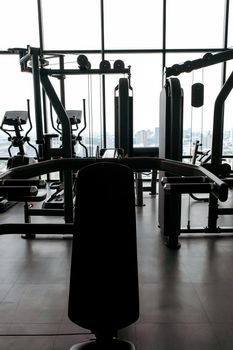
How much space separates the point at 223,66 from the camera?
18.7 ft

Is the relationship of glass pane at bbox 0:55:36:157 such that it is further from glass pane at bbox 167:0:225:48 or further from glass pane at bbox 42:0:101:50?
glass pane at bbox 167:0:225:48

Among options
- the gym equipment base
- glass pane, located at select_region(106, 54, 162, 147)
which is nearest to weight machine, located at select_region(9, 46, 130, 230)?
glass pane, located at select_region(106, 54, 162, 147)

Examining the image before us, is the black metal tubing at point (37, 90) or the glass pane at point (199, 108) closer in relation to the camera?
the black metal tubing at point (37, 90)

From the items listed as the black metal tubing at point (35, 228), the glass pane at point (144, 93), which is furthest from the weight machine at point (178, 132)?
the glass pane at point (144, 93)

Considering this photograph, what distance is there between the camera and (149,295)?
227 cm

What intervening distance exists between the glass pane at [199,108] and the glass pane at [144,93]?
400mm

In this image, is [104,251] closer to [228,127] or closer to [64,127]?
[64,127]

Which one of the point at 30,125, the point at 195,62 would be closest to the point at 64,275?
the point at 195,62

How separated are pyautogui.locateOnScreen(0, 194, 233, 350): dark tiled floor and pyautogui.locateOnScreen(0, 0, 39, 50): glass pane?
390 centimetres

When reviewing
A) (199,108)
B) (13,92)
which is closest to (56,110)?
(199,108)

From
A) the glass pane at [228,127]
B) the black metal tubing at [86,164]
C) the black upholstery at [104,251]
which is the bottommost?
the black upholstery at [104,251]

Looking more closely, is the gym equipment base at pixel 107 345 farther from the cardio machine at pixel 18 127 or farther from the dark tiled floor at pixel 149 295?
the cardio machine at pixel 18 127

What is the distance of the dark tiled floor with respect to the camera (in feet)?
5.98

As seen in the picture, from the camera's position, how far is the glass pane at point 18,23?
5473 millimetres
